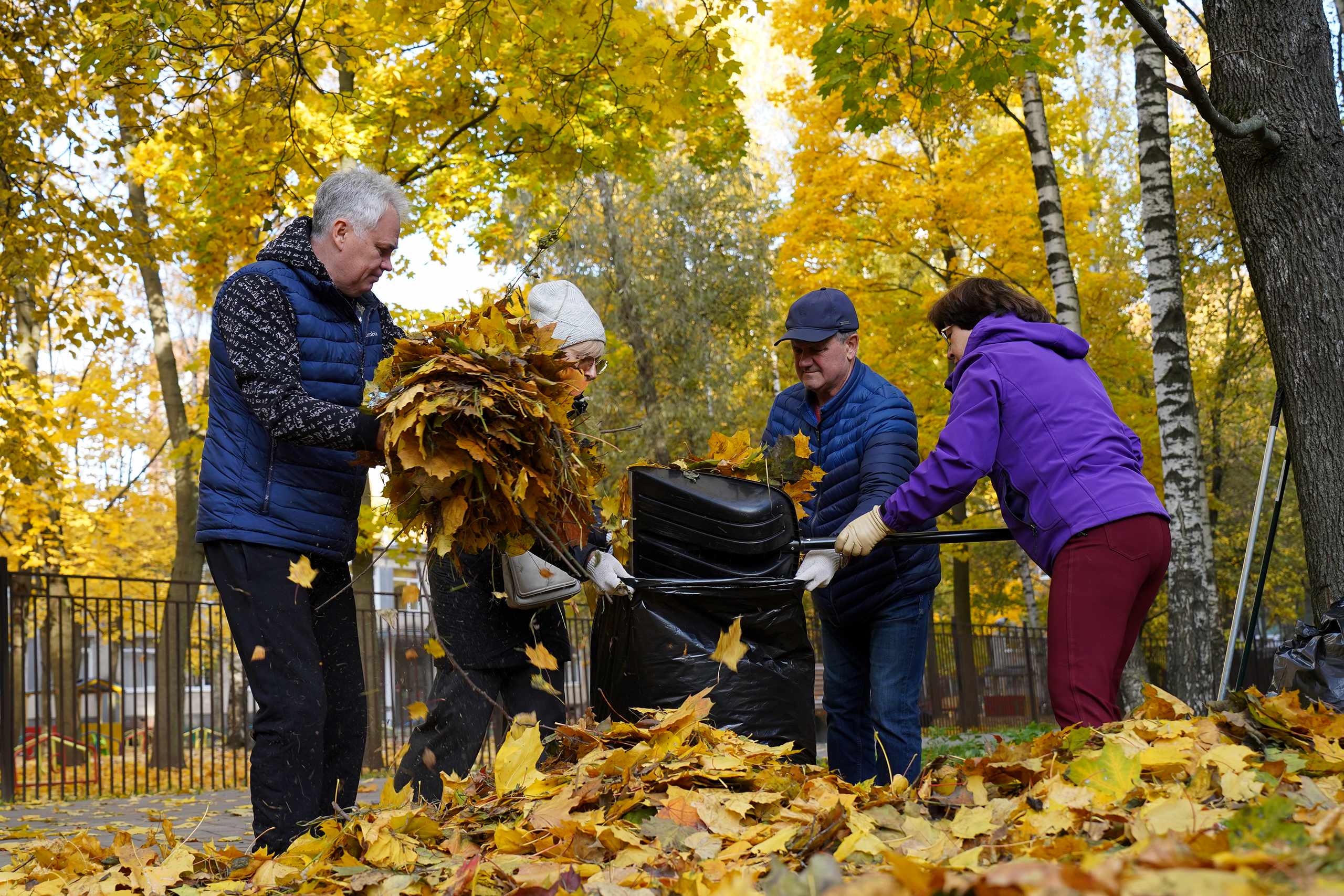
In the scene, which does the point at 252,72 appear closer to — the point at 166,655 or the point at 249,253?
the point at 249,253

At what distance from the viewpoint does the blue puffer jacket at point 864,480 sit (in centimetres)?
353

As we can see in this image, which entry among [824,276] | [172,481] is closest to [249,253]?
[824,276]

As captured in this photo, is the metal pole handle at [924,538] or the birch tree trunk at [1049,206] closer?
the metal pole handle at [924,538]

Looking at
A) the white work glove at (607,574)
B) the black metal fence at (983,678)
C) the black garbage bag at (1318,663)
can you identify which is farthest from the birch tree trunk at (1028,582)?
the white work glove at (607,574)

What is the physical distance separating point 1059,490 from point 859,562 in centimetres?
87

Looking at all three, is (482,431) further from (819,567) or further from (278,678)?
(819,567)

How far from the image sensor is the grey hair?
9.87 feet

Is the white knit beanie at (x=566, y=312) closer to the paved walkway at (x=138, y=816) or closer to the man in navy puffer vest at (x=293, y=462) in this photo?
the man in navy puffer vest at (x=293, y=462)

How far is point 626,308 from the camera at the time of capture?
19203 millimetres

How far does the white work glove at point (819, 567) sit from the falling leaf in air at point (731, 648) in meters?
0.41

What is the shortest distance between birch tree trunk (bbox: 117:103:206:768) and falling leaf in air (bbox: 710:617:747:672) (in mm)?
4114

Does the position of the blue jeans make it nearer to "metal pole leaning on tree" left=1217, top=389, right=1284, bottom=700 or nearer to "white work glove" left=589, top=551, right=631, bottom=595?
"white work glove" left=589, top=551, right=631, bottom=595


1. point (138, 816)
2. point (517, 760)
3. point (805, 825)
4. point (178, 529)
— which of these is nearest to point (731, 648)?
point (517, 760)

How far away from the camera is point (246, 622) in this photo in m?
2.81
